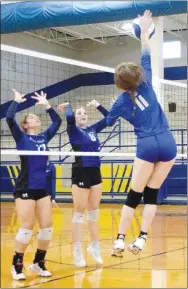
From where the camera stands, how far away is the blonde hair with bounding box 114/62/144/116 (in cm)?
378

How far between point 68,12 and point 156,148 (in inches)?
249

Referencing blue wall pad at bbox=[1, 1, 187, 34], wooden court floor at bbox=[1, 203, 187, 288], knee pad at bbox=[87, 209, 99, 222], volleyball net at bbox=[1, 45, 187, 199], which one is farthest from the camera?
volleyball net at bbox=[1, 45, 187, 199]

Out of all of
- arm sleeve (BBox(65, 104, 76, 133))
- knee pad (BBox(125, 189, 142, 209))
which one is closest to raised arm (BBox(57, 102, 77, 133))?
arm sleeve (BBox(65, 104, 76, 133))

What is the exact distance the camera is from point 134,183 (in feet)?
12.9

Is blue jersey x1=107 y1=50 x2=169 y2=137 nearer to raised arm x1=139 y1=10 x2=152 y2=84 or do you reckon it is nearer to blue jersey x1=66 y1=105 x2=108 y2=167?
raised arm x1=139 y1=10 x2=152 y2=84

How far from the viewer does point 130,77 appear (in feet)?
12.4

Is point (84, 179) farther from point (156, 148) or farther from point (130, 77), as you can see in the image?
point (130, 77)

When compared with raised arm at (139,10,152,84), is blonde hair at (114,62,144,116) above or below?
below

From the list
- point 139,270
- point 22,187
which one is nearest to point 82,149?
point 22,187

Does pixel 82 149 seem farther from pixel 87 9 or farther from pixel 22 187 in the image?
pixel 87 9

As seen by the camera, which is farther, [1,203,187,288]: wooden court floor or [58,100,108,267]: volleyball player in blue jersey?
[58,100,108,267]: volleyball player in blue jersey

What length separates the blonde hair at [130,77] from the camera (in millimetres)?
3777

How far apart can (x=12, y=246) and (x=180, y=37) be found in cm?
1479

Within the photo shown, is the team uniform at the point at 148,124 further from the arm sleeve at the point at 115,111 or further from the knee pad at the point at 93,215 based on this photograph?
the knee pad at the point at 93,215
